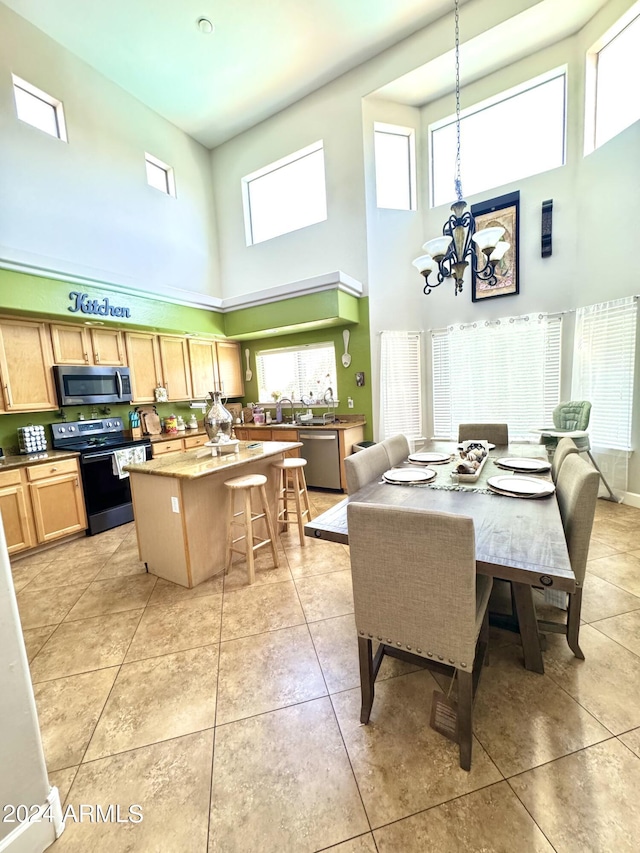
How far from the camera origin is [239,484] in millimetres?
2592

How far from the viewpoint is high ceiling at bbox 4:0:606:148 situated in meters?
3.53

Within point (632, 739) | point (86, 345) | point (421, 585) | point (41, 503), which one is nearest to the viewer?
point (421, 585)

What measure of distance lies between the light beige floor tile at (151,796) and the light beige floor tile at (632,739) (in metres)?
1.58

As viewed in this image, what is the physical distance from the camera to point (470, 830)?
1.09 m

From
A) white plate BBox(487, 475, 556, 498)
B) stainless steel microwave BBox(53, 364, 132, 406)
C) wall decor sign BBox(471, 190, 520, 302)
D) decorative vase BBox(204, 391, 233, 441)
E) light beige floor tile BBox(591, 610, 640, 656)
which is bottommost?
light beige floor tile BBox(591, 610, 640, 656)

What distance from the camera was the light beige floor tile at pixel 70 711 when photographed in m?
1.42

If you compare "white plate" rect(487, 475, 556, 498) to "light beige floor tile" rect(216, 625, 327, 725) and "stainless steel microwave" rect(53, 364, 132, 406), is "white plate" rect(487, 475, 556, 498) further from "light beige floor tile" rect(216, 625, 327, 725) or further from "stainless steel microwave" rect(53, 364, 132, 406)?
"stainless steel microwave" rect(53, 364, 132, 406)

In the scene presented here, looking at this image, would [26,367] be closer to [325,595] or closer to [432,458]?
[325,595]

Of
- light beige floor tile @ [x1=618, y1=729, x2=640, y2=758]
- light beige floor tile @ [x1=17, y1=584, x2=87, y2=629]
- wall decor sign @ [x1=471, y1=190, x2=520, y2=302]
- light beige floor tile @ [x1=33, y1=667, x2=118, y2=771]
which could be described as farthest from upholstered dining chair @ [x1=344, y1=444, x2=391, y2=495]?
wall decor sign @ [x1=471, y1=190, x2=520, y2=302]

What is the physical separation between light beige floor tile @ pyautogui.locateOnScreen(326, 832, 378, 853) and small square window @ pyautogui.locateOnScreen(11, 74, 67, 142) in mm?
5941

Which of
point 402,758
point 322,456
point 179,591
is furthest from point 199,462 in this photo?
point 322,456

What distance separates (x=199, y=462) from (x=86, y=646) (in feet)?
4.20

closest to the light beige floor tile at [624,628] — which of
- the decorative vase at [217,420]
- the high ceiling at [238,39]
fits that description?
the decorative vase at [217,420]

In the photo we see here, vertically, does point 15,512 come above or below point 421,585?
below
